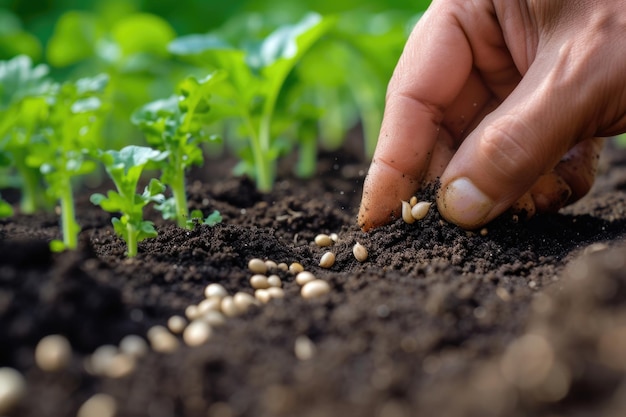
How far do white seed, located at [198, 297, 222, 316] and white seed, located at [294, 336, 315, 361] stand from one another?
12.4 inches

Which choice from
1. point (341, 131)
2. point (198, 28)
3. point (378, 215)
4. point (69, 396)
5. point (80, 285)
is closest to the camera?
point (69, 396)

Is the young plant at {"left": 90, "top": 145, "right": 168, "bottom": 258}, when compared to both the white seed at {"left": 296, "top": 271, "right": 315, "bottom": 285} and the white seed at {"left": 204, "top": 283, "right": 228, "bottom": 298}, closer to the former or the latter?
the white seed at {"left": 204, "top": 283, "right": 228, "bottom": 298}

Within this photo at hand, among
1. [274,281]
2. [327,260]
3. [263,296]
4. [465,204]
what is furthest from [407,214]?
[263,296]

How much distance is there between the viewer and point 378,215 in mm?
2283

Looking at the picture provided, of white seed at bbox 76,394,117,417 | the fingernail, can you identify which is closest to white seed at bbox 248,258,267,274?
the fingernail

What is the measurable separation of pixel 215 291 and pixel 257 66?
5.44 feet

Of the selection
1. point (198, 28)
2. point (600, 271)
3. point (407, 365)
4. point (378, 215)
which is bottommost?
point (198, 28)

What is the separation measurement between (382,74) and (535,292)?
8.46 ft

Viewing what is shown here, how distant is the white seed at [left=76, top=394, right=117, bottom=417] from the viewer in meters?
1.19

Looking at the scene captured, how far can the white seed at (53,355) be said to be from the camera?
1.28m

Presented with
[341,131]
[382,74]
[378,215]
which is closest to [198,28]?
Result: [341,131]

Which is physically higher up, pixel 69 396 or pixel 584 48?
pixel 584 48

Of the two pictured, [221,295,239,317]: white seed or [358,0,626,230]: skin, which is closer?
[221,295,239,317]: white seed

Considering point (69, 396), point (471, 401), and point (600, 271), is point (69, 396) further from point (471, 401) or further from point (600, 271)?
point (600, 271)
